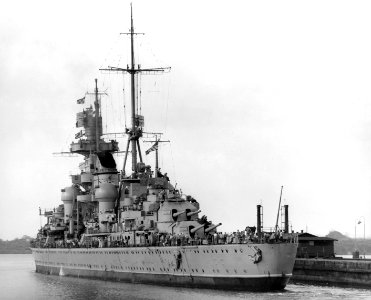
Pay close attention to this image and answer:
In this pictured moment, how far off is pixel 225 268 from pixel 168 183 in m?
13.6

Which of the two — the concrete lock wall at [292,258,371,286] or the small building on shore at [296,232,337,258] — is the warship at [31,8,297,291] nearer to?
the concrete lock wall at [292,258,371,286]

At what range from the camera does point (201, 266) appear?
4597 centimetres

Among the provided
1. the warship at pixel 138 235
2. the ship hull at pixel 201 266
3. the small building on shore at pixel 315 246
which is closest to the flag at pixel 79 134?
the warship at pixel 138 235

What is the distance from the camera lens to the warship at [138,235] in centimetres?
4350

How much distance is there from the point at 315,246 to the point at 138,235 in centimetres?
1693

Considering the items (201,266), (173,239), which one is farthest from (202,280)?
(173,239)

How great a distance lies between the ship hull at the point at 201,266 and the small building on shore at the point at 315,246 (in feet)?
50.5

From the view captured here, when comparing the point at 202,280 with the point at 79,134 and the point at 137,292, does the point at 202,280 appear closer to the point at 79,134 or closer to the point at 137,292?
the point at 137,292

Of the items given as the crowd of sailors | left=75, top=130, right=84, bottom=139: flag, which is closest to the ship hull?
the crowd of sailors

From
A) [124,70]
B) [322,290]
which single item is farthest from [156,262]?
[124,70]

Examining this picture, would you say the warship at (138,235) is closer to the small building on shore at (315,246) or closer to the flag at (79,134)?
the flag at (79,134)

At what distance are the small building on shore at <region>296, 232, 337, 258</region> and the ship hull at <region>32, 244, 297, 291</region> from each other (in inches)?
606

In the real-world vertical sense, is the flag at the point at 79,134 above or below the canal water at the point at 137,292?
above

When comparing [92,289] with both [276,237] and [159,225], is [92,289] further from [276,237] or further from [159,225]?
[276,237]
